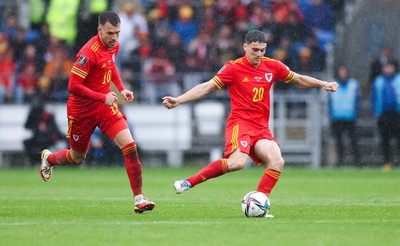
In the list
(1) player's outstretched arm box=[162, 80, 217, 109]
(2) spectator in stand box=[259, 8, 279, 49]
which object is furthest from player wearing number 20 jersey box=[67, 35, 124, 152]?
(2) spectator in stand box=[259, 8, 279, 49]

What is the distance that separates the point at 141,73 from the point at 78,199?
35.3 feet

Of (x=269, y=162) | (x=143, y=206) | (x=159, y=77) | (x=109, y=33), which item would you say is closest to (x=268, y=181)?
(x=269, y=162)

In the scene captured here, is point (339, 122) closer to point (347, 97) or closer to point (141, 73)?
point (347, 97)

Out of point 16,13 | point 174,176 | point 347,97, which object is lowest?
point 174,176

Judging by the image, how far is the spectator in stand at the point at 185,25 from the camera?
26.0 metres

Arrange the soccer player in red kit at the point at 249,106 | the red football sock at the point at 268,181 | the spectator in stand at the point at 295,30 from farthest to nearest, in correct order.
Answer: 1. the spectator in stand at the point at 295,30
2. the soccer player in red kit at the point at 249,106
3. the red football sock at the point at 268,181

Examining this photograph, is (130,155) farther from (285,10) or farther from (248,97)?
(285,10)

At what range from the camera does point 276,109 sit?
81.4 feet

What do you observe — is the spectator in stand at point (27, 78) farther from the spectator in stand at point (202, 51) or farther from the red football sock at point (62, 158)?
the red football sock at point (62, 158)

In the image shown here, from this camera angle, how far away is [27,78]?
2512 centimetres

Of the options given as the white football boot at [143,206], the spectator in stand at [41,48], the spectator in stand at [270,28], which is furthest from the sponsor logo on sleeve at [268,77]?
the spectator in stand at [41,48]

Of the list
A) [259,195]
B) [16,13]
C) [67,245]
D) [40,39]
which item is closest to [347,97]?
[40,39]

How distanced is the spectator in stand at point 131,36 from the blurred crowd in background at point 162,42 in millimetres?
24

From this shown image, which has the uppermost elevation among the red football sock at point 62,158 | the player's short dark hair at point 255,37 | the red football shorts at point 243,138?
the player's short dark hair at point 255,37
